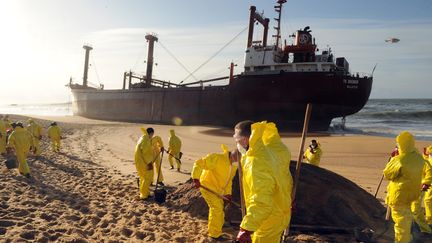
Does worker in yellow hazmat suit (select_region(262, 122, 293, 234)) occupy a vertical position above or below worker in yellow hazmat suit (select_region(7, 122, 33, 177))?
above

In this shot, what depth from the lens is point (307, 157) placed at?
405 inches

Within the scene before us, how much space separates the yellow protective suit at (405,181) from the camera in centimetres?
490

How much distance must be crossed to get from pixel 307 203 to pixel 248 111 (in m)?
22.9

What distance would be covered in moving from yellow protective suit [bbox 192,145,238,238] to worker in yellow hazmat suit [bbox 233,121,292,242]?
2000 mm

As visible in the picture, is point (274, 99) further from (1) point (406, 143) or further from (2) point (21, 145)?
(1) point (406, 143)

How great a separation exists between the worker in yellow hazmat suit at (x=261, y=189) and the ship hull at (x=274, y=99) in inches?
961

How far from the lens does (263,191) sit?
119 inches

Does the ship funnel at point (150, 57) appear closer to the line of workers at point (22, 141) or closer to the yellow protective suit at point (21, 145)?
the line of workers at point (22, 141)

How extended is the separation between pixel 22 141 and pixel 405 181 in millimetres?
10011

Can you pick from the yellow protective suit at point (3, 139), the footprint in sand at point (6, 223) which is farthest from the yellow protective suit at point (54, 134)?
the footprint in sand at point (6, 223)

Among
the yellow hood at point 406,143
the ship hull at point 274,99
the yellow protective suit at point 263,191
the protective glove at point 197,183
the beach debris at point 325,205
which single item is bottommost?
the beach debris at point 325,205

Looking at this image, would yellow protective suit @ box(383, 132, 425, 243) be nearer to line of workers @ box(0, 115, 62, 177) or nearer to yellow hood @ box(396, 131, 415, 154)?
yellow hood @ box(396, 131, 415, 154)

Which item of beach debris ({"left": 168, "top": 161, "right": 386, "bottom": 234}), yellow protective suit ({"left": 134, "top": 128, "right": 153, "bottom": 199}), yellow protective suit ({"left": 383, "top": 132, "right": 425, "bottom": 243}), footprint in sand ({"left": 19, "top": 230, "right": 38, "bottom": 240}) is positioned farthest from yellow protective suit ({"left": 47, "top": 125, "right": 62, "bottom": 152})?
yellow protective suit ({"left": 383, "top": 132, "right": 425, "bottom": 243})

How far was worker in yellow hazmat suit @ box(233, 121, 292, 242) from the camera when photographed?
2.98 meters
